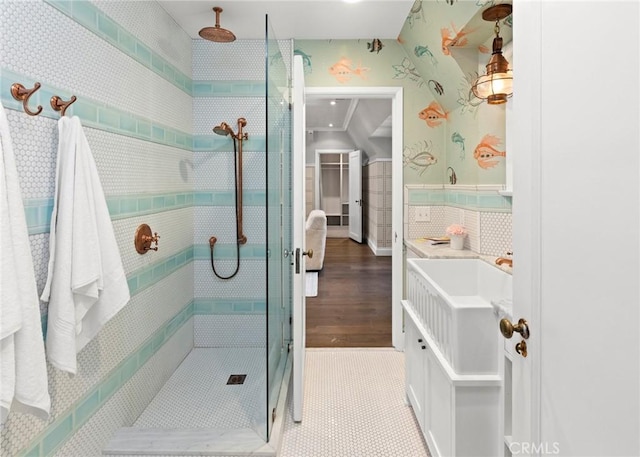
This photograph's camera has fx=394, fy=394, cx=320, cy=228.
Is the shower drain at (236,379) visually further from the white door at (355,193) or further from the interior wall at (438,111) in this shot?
the white door at (355,193)

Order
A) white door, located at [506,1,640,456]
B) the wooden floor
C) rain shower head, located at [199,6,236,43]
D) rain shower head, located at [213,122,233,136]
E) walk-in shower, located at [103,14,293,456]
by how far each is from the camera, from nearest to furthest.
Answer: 1. white door, located at [506,1,640,456]
2. rain shower head, located at [199,6,236,43]
3. walk-in shower, located at [103,14,293,456]
4. rain shower head, located at [213,122,233,136]
5. the wooden floor

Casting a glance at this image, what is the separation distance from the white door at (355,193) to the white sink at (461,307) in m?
6.58

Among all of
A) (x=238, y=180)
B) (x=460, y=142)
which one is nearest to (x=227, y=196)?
(x=238, y=180)

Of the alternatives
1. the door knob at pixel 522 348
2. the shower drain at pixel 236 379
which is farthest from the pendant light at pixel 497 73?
the shower drain at pixel 236 379

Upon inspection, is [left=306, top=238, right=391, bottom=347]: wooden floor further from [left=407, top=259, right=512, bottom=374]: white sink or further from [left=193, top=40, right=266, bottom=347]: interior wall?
[left=407, top=259, right=512, bottom=374]: white sink

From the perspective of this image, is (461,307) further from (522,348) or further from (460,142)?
(460,142)

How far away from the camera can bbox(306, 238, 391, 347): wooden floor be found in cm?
340

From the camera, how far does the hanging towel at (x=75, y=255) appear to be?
4.34 ft

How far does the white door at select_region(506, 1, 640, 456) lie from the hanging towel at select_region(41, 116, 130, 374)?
1388 mm

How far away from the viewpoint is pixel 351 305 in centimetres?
430

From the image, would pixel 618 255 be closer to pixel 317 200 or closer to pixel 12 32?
pixel 12 32

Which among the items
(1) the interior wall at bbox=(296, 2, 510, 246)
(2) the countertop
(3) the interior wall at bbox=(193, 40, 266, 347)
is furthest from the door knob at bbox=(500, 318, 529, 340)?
(3) the interior wall at bbox=(193, 40, 266, 347)

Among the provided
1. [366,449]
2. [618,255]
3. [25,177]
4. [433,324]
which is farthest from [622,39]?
[366,449]

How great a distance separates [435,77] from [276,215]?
169 centimetres
